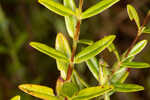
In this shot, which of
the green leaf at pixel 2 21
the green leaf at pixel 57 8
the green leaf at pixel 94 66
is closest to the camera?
the green leaf at pixel 57 8

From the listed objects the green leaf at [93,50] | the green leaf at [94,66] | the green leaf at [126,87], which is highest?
the green leaf at [93,50]

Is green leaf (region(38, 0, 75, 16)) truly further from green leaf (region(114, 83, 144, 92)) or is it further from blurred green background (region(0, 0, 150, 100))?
blurred green background (region(0, 0, 150, 100))

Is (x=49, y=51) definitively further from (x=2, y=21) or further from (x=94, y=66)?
(x=2, y=21)

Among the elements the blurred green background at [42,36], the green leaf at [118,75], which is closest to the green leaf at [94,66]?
the green leaf at [118,75]

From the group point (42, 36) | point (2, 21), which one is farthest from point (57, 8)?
point (42, 36)

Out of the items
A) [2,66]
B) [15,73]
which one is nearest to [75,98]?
[15,73]

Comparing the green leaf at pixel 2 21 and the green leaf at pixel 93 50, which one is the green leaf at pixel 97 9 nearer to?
the green leaf at pixel 93 50
